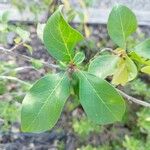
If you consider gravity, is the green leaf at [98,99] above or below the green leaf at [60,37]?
below

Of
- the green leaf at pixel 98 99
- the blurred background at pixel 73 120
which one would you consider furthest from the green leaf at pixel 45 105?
the blurred background at pixel 73 120

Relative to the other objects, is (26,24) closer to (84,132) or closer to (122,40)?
(84,132)

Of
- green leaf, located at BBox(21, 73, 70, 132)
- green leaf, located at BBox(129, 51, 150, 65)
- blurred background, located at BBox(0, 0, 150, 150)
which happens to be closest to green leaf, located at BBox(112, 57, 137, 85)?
green leaf, located at BBox(129, 51, 150, 65)

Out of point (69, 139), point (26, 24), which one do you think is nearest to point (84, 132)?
point (69, 139)

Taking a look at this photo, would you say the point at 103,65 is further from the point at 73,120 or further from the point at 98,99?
the point at 73,120

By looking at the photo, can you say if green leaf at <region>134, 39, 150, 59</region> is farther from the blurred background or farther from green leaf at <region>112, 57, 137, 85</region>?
the blurred background

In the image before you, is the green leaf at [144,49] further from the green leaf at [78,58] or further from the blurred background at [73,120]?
the blurred background at [73,120]
